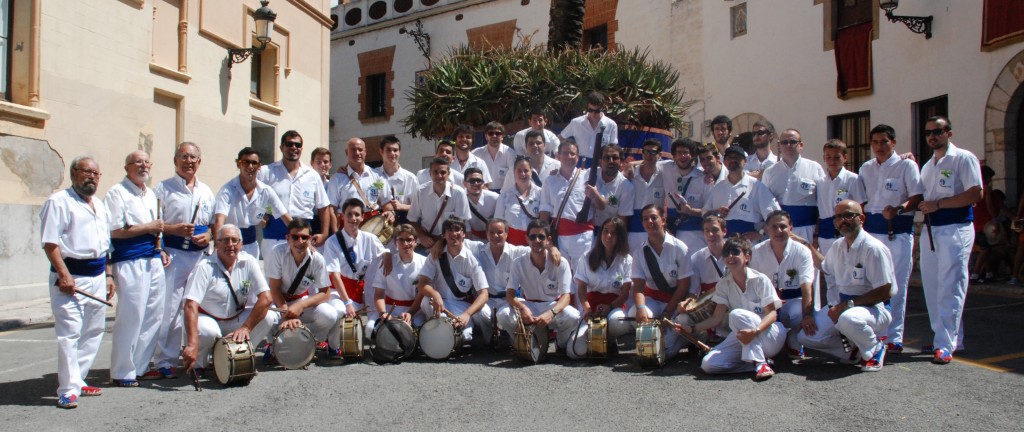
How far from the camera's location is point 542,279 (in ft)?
24.4

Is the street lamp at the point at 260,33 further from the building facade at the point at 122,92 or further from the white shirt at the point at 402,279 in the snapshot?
the white shirt at the point at 402,279

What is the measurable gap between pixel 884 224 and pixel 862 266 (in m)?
0.83

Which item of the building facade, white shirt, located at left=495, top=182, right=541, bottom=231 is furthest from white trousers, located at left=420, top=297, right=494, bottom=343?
the building facade

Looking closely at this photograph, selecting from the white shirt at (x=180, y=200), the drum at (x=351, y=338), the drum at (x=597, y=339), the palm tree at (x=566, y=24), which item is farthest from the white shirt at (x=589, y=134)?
the white shirt at (x=180, y=200)

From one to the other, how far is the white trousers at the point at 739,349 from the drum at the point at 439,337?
2021 mm

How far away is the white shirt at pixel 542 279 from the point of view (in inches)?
290

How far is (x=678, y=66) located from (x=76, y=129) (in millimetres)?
13719

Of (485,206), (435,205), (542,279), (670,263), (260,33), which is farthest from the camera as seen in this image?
(260,33)

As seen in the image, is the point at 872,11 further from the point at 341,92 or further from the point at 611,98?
the point at 341,92

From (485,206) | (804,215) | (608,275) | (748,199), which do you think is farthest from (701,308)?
(485,206)

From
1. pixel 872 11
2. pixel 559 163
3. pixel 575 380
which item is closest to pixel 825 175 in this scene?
pixel 559 163

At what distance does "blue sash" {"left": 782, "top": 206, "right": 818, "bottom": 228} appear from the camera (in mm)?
7859

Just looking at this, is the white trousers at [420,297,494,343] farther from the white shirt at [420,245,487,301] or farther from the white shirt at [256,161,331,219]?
the white shirt at [256,161,331,219]

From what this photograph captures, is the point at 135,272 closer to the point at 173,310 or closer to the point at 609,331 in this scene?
the point at 173,310
